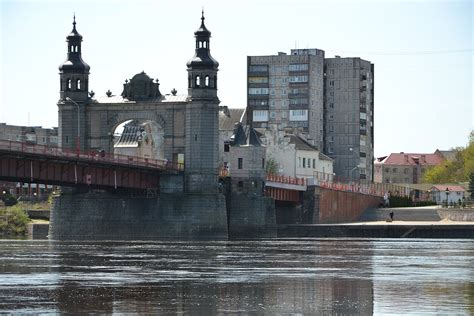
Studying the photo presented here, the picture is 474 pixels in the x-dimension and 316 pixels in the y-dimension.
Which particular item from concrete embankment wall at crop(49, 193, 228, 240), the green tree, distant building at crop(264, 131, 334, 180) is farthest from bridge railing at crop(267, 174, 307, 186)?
distant building at crop(264, 131, 334, 180)

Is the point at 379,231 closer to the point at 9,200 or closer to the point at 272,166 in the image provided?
the point at 272,166

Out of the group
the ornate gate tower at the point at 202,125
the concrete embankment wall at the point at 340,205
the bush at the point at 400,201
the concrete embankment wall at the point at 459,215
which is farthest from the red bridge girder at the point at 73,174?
the bush at the point at 400,201

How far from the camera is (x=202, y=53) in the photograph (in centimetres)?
14612

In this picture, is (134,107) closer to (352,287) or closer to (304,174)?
(304,174)

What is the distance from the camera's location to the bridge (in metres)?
123

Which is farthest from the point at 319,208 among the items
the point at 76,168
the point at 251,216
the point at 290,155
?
the point at 76,168

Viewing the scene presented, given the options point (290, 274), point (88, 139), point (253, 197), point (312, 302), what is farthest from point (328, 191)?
point (312, 302)

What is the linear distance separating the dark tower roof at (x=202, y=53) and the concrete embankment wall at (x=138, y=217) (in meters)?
12.4

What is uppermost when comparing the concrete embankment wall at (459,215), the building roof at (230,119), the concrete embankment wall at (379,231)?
the building roof at (230,119)

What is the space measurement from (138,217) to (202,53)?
55.6 feet

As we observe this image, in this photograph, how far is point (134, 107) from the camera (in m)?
149

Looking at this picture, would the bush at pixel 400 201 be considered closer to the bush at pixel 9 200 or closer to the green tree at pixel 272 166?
the green tree at pixel 272 166

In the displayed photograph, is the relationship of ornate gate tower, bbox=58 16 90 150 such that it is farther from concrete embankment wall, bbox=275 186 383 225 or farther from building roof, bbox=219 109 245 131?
building roof, bbox=219 109 245 131

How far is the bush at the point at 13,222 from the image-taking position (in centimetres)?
15788
